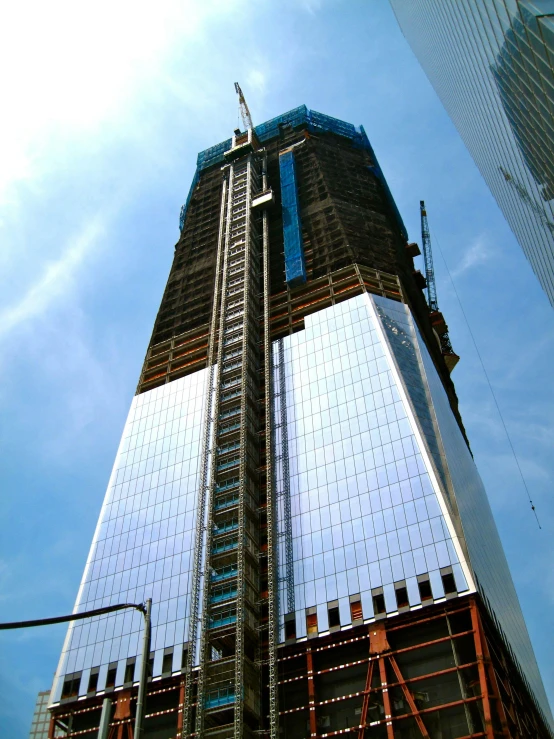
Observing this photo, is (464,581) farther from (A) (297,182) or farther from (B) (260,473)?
(A) (297,182)

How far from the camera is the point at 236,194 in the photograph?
423 ft

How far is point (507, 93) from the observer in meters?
57.4

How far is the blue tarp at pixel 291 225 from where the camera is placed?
353 ft

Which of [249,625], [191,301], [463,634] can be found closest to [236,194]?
Result: [191,301]

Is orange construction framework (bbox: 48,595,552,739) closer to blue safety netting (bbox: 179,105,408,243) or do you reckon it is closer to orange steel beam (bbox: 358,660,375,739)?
orange steel beam (bbox: 358,660,375,739)

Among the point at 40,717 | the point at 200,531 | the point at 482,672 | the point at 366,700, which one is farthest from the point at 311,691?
the point at 40,717

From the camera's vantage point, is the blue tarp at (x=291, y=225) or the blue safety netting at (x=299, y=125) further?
the blue safety netting at (x=299, y=125)

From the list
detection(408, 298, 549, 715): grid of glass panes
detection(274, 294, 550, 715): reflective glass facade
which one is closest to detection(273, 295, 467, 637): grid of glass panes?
detection(274, 294, 550, 715): reflective glass facade

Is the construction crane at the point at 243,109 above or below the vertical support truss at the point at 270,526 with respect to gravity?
above

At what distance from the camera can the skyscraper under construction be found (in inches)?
2462

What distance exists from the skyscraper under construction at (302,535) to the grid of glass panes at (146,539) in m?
0.22

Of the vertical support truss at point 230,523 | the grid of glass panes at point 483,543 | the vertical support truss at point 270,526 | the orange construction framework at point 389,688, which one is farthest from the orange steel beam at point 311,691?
the grid of glass panes at point 483,543

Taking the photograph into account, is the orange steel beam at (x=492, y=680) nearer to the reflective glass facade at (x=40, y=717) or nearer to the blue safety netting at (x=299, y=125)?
the blue safety netting at (x=299, y=125)

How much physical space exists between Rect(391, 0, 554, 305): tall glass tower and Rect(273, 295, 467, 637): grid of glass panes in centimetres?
2195
